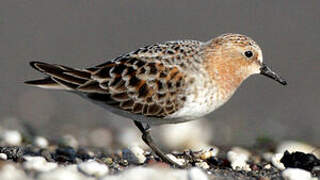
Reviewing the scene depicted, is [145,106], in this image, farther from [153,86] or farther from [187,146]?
[187,146]

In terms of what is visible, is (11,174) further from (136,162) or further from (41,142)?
(41,142)

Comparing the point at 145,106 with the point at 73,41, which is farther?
the point at 73,41

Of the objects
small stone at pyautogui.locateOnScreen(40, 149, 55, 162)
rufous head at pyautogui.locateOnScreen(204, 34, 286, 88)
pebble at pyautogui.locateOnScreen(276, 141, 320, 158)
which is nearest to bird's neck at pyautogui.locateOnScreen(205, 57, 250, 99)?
rufous head at pyautogui.locateOnScreen(204, 34, 286, 88)

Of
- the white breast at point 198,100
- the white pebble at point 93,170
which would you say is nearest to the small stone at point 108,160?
the white breast at point 198,100

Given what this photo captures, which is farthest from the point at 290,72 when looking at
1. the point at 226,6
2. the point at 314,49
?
the point at 226,6

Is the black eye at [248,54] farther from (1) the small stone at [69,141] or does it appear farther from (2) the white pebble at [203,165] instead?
(1) the small stone at [69,141]

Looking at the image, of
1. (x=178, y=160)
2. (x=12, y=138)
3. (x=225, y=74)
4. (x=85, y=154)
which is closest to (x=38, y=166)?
(x=178, y=160)
